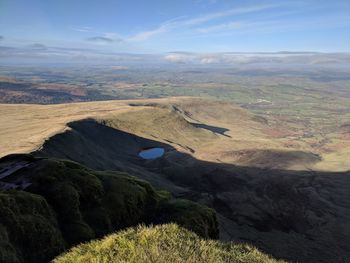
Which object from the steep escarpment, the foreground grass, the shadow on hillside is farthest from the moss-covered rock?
the shadow on hillside

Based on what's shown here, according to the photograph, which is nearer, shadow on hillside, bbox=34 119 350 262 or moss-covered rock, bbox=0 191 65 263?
moss-covered rock, bbox=0 191 65 263

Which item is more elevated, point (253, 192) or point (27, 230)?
point (27, 230)

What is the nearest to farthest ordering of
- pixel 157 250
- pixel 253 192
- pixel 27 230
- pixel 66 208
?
1. pixel 157 250
2. pixel 27 230
3. pixel 66 208
4. pixel 253 192

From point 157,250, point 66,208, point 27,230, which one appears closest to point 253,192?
point 66,208

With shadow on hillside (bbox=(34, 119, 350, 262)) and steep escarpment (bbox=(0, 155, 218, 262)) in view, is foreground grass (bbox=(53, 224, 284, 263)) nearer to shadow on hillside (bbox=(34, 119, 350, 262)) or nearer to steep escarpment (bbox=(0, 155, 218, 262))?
steep escarpment (bbox=(0, 155, 218, 262))

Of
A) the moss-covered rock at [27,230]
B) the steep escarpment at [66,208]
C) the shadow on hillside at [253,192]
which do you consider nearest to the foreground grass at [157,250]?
the moss-covered rock at [27,230]

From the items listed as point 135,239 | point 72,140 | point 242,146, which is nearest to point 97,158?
point 72,140

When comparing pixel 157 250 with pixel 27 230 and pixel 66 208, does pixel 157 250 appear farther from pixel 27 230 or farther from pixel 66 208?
pixel 66 208

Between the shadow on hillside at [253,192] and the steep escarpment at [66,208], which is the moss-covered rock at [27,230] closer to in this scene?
the steep escarpment at [66,208]
